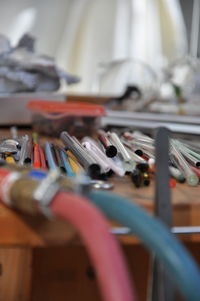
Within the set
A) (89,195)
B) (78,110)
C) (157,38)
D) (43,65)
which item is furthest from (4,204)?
(157,38)

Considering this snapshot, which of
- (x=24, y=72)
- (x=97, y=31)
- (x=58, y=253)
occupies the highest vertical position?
(x=97, y=31)

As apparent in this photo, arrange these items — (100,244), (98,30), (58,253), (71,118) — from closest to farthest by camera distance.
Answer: (100,244), (58,253), (71,118), (98,30)

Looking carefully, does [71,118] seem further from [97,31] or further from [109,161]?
[97,31]

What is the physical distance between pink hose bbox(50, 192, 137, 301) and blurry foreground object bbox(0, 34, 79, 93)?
0.57m

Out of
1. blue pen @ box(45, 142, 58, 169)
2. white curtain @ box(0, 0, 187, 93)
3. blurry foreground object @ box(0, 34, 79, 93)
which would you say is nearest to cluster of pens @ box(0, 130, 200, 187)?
blue pen @ box(45, 142, 58, 169)

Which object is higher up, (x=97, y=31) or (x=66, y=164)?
(x=97, y=31)

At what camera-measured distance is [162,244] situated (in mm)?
181

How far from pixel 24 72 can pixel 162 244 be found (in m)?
0.63

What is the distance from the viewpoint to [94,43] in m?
1.82

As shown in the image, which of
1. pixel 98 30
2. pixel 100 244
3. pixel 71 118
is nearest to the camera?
pixel 100 244

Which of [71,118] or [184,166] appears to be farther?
[71,118]

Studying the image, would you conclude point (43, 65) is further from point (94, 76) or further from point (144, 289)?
point (94, 76)

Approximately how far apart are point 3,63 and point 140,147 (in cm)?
41

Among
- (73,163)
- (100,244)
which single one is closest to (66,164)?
(73,163)
